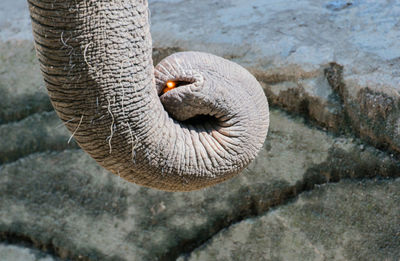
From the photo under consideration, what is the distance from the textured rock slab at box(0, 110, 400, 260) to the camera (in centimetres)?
193

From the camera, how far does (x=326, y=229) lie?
1944mm

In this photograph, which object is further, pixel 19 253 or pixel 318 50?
pixel 19 253

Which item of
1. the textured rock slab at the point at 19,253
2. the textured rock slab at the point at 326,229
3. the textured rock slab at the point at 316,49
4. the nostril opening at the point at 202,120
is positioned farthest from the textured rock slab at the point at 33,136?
the nostril opening at the point at 202,120

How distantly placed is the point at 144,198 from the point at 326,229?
0.70m

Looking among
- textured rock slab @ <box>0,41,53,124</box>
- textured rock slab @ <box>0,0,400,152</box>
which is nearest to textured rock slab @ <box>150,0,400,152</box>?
textured rock slab @ <box>0,0,400,152</box>

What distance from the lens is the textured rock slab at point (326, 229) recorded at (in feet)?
6.11

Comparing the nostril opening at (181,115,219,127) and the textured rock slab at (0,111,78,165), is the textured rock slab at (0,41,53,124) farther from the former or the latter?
the nostril opening at (181,115,219,127)

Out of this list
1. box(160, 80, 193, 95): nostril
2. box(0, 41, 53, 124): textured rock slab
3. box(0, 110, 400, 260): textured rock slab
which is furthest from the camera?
box(0, 41, 53, 124): textured rock slab

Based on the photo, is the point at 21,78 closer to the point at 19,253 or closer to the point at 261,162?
the point at 19,253

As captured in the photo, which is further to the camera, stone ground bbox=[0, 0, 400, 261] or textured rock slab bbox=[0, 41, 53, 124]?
textured rock slab bbox=[0, 41, 53, 124]

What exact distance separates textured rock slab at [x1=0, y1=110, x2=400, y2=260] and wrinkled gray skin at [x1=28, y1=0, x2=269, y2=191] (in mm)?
739

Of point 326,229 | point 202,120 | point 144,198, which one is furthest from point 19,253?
point 202,120

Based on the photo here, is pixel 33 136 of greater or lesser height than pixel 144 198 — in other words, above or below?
above

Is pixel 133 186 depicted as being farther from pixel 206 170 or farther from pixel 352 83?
pixel 206 170
